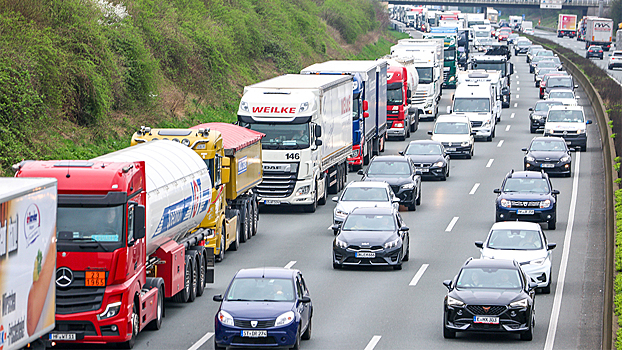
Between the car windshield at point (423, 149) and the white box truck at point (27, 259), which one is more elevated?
the white box truck at point (27, 259)

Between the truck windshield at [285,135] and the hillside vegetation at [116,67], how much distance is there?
5.54 m

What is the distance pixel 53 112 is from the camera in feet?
105

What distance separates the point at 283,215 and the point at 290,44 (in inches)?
1503

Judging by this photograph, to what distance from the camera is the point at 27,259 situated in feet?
43.6

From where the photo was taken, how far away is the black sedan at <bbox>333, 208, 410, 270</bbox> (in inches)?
976

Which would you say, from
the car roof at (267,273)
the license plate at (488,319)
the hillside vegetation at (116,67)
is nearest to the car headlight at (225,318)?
the car roof at (267,273)

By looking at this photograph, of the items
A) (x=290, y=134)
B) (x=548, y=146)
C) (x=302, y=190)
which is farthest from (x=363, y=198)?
(x=548, y=146)

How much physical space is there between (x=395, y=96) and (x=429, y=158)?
11816mm

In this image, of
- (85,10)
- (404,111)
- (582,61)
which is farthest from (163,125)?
(582,61)

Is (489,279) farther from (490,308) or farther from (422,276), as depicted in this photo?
(422,276)

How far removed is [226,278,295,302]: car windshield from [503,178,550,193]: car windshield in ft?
48.0

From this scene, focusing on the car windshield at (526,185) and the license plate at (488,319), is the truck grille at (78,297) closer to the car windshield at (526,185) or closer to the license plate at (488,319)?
the license plate at (488,319)

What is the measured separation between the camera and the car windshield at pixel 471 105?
53.4 meters

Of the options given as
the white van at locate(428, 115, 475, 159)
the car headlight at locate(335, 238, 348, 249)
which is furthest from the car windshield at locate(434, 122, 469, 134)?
the car headlight at locate(335, 238, 348, 249)
